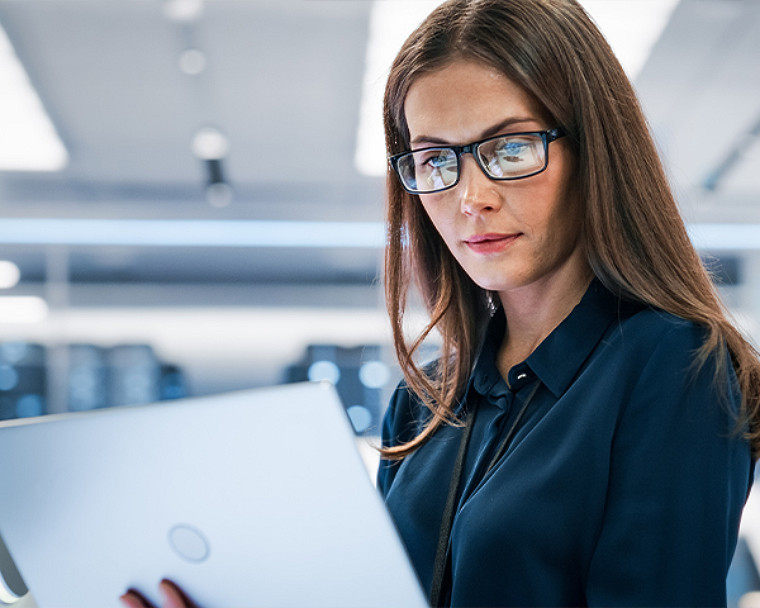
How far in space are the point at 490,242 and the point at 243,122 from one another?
3152mm

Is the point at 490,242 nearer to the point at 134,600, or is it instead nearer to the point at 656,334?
the point at 656,334

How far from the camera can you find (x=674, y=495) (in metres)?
0.83

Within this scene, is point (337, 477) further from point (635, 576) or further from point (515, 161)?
point (515, 161)

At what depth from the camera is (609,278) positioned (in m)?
1.01

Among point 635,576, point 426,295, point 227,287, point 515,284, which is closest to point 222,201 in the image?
point 227,287

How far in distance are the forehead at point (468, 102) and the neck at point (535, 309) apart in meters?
0.22

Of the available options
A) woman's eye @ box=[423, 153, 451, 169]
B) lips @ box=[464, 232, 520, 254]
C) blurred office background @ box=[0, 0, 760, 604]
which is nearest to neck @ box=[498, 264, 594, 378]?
lips @ box=[464, 232, 520, 254]

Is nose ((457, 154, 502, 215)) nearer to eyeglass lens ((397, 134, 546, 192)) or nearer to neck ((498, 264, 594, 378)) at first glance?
eyeglass lens ((397, 134, 546, 192))

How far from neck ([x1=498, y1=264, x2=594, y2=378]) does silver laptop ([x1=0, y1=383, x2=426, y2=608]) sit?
511 millimetres

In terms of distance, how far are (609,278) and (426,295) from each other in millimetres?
447

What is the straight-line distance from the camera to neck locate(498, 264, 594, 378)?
1.13 metres

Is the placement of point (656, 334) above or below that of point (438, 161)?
below

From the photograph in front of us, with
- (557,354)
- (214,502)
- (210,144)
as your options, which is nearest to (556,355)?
(557,354)

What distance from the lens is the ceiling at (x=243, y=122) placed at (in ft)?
10.8
